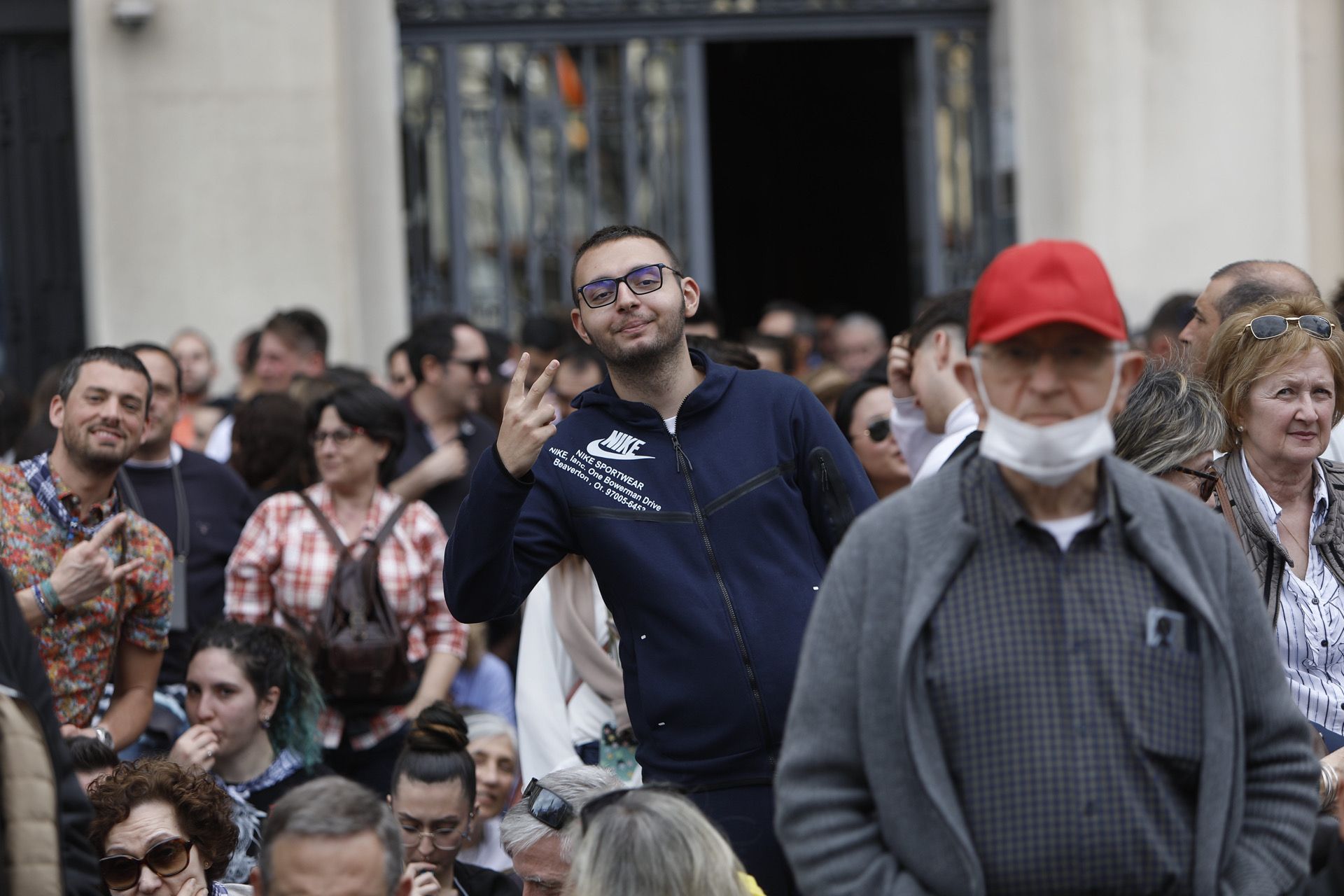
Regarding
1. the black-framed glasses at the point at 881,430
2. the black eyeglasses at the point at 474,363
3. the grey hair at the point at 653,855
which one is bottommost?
the grey hair at the point at 653,855

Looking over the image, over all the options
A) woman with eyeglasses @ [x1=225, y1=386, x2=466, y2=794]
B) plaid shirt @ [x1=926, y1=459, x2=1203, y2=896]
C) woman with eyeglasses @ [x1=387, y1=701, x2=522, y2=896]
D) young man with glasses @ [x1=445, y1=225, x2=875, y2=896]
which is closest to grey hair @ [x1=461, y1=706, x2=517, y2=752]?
woman with eyeglasses @ [x1=225, y1=386, x2=466, y2=794]

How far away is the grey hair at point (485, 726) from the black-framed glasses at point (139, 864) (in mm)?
1544

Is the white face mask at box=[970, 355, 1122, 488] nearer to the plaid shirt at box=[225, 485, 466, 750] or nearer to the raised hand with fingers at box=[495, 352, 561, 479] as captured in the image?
the raised hand with fingers at box=[495, 352, 561, 479]

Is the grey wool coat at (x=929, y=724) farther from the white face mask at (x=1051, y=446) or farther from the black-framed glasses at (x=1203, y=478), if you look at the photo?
the black-framed glasses at (x=1203, y=478)

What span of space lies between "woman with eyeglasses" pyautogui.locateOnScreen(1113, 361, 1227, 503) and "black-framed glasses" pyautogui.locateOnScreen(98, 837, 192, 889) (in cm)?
260

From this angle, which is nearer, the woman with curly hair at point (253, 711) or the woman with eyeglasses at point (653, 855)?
the woman with eyeglasses at point (653, 855)

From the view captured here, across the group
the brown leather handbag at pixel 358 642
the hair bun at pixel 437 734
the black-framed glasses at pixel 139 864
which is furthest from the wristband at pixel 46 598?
the brown leather handbag at pixel 358 642

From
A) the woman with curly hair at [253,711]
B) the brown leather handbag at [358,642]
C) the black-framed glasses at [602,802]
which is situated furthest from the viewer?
the brown leather handbag at [358,642]

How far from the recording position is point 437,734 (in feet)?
16.9

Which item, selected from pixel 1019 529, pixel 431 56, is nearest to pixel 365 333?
pixel 431 56

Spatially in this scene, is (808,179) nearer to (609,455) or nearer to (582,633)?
(582,633)

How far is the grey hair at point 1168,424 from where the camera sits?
13.4ft

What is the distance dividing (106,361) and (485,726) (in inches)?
70.4

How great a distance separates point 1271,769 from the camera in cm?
271
